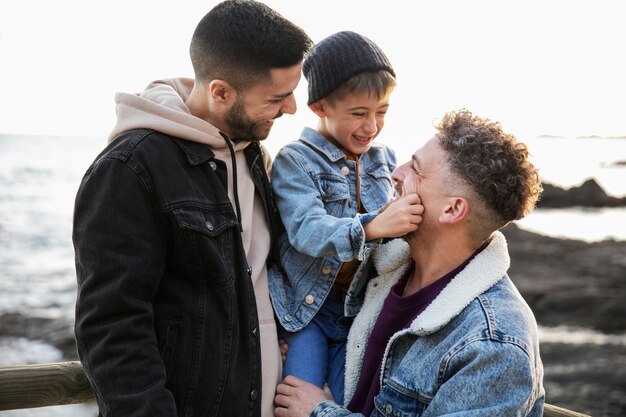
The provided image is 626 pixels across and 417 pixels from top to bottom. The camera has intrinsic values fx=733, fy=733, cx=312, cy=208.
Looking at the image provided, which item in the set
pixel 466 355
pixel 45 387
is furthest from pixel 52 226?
pixel 466 355

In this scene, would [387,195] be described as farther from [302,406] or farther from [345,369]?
[302,406]

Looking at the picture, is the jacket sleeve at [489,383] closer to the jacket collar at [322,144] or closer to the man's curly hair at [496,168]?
the man's curly hair at [496,168]

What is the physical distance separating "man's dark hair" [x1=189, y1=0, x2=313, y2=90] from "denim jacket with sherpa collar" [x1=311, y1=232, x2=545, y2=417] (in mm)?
1035

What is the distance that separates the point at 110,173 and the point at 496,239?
1386 mm

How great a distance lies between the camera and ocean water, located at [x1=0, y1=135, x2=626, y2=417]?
1081 centimetres

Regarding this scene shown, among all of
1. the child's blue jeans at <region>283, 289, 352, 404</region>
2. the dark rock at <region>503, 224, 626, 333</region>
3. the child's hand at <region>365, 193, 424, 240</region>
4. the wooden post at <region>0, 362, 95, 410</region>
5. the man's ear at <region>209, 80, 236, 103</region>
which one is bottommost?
the dark rock at <region>503, 224, 626, 333</region>

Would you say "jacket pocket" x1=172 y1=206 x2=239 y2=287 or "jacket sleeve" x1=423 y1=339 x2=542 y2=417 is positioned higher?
"jacket pocket" x1=172 y1=206 x2=239 y2=287

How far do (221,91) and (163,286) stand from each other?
0.77 m

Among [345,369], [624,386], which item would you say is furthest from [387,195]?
[624,386]

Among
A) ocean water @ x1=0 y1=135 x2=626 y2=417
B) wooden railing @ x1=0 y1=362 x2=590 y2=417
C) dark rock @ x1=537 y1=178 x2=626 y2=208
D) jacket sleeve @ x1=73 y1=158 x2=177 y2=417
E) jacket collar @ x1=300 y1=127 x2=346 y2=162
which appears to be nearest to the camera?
jacket sleeve @ x1=73 y1=158 x2=177 y2=417

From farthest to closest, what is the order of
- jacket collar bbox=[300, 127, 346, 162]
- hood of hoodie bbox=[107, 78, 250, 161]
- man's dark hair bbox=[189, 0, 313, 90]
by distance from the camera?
jacket collar bbox=[300, 127, 346, 162] → man's dark hair bbox=[189, 0, 313, 90] → hood of hoodie bbox=[107, 78, 250, 161]

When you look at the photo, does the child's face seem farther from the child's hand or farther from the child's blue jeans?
the child's blue jeans

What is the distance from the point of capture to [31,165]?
136 ft

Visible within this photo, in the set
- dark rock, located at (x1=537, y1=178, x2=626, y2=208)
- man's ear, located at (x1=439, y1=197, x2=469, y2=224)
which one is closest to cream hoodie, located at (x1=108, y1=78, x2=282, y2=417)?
man's ear, located at (x1=439, y1=197, x2=469, y2=224)
